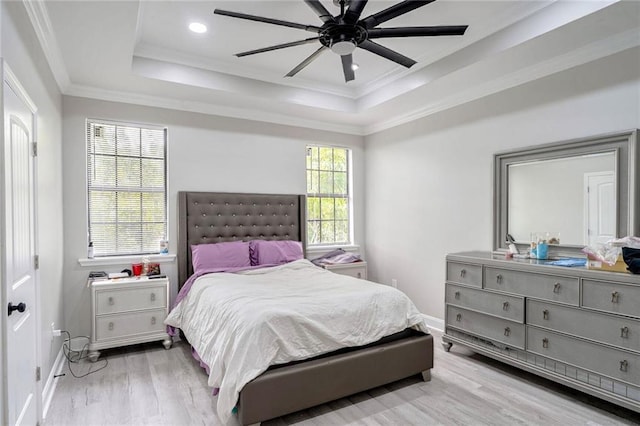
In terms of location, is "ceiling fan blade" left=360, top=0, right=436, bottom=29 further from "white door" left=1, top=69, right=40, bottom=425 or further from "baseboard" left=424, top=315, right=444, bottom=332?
"baseboard" left=424, top=315, right=444, bottom=332

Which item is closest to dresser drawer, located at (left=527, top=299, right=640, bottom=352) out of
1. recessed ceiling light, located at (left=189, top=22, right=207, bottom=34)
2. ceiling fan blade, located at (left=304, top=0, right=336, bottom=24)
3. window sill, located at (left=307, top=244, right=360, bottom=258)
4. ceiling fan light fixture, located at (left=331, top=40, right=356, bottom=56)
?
ceiling fan light fixture, located at (left=331, top=40, right=356, bottom=56)

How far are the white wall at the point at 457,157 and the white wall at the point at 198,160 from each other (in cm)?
58

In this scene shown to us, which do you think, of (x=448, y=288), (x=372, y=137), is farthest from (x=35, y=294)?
(x=372, y=137)

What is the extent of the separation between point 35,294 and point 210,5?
2332 mm

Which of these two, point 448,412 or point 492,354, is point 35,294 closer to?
point 448,412

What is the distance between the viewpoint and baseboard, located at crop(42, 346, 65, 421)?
250 cm

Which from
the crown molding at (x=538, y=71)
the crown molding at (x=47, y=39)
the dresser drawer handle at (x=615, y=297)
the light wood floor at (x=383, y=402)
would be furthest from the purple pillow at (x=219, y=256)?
the dresser drawer handle at (x=615, y=297)

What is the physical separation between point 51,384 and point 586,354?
3940 millimetres

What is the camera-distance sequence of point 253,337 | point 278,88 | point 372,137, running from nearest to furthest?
point 253,337 → point 278,88 → point 372,137

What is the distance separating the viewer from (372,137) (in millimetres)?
5312

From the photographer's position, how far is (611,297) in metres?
2.39

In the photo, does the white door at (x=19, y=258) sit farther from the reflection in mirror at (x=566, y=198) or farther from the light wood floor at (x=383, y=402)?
the reflection in mirror at (x=566, y=198)

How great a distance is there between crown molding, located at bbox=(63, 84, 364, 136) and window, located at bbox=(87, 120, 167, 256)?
27 centimetres

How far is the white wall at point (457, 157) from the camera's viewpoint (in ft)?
9.35
